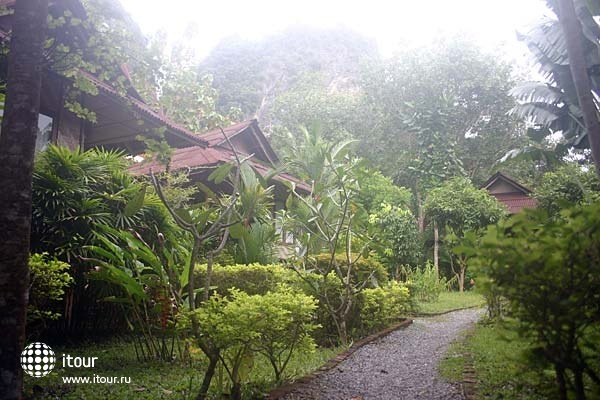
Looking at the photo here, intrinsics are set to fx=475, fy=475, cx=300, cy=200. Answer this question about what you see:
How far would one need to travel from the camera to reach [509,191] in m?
17.1

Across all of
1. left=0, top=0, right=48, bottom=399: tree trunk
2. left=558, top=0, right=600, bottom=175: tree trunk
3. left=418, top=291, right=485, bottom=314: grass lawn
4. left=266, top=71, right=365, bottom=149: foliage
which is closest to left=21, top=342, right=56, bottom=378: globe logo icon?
left=0, top=0, right=48, bottom=399: tree trunk

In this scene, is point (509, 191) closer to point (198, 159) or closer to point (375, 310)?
point (198, 159)

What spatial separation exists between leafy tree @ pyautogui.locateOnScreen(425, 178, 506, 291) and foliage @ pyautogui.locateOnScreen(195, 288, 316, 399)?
9.59 metres

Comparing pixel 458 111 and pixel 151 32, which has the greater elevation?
pixel 151 32

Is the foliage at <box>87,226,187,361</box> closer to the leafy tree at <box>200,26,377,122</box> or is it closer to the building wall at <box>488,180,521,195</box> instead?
the building wall at <box>488,180,521,195</box>

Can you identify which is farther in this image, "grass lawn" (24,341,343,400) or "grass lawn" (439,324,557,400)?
"grass lawn" (24,341,343,400)

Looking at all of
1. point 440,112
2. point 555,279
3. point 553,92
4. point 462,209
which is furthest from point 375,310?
point 440,112

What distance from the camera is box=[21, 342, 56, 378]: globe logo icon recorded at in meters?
2.87

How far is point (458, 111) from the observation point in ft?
55.8

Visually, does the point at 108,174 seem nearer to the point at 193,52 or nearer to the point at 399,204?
the point at 399,204

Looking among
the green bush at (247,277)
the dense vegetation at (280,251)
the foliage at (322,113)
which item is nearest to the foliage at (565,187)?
the dense vegetation at (280,251)

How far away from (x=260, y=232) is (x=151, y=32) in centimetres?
1605

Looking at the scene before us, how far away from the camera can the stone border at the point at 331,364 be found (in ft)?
10.1

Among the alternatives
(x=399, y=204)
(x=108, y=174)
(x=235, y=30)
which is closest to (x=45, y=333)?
(x=108, y=174)
